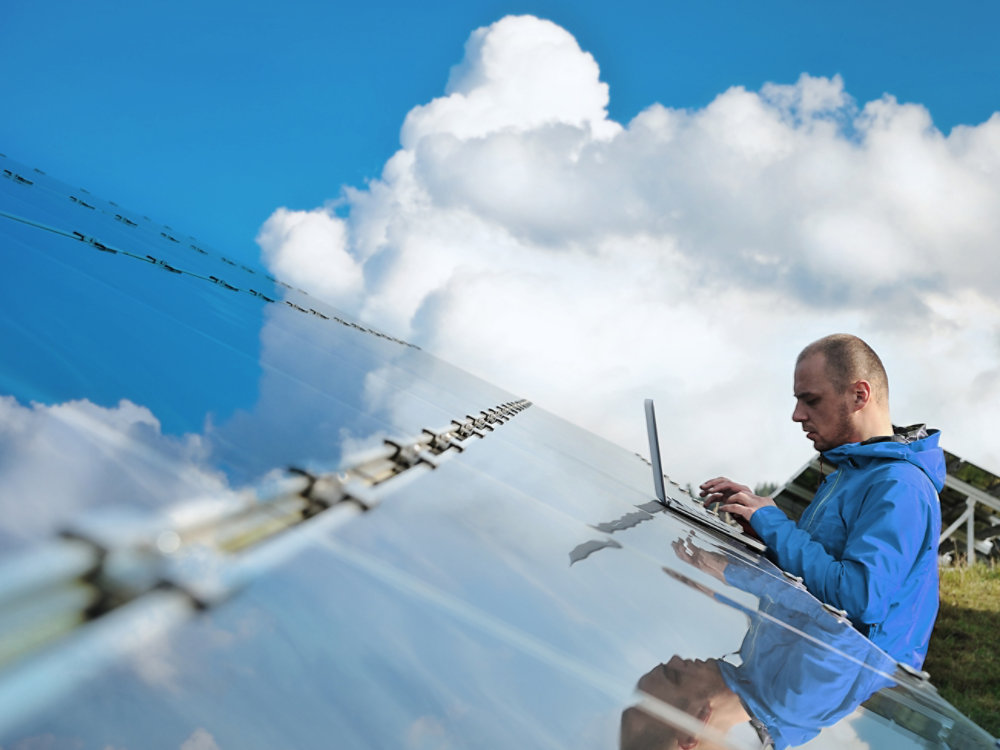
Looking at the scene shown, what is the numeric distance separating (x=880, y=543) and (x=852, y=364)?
3.99 ft

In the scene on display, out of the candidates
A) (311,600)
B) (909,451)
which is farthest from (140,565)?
(909,451)

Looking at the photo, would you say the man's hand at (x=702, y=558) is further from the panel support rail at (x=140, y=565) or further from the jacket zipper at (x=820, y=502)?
the panel support rail at (x=140, y=565)

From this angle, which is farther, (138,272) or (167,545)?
(138,272)

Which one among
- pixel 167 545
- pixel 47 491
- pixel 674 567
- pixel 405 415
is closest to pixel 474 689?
pixel 167 545

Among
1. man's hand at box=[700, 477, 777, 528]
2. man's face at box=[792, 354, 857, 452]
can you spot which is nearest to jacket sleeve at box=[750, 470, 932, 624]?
man's hand at box=[700, 477, 777, 528]

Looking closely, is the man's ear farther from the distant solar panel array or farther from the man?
the distant solar panel array

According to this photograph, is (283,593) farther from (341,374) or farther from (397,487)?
(341,374)

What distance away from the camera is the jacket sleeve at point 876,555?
2.60m

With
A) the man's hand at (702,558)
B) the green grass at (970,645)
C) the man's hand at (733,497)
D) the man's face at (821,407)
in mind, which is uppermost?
the green grass at (970,645)

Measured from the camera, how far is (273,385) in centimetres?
231

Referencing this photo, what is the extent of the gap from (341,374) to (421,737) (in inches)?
126

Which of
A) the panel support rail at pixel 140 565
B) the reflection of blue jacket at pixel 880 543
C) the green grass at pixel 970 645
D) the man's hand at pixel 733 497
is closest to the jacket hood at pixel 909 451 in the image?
the reflection of blue jacket at pixel 880 543

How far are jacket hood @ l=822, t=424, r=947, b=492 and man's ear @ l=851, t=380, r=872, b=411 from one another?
25 cm

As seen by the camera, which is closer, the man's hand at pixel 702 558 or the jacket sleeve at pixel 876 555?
the man's hand at pixel 702 558
